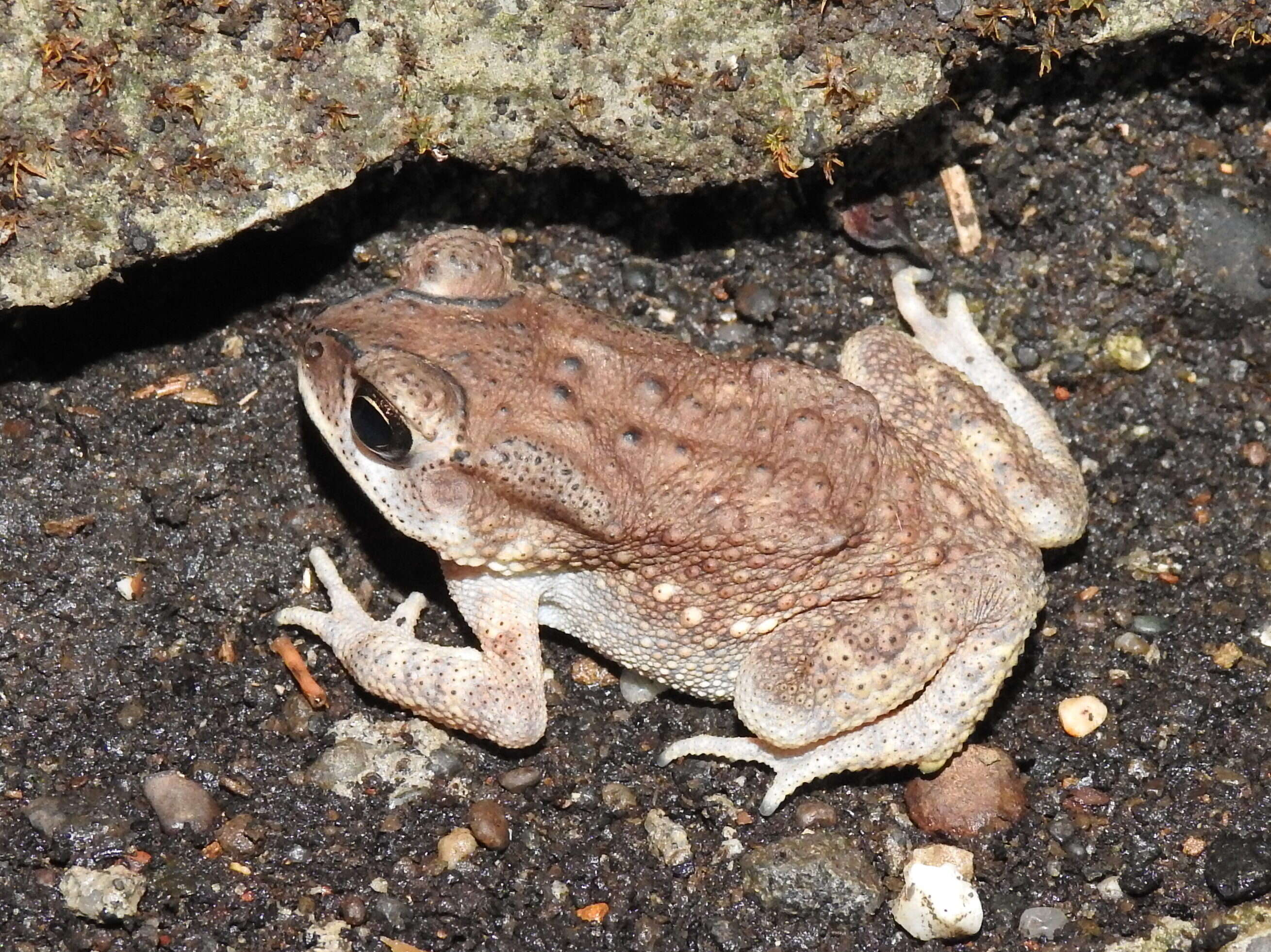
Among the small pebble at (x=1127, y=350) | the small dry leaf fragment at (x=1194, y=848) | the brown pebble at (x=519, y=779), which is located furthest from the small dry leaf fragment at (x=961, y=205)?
the brown pebble at (x=519, y=779)

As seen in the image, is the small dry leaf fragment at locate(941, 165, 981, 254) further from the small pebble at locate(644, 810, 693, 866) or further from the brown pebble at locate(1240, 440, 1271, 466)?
the small pebble at locate(644, 810, 693, 866)

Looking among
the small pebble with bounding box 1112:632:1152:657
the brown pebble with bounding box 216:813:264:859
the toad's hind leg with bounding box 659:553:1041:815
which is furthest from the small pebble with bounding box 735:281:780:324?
the brown pebble with bounding box 216:813:264:859

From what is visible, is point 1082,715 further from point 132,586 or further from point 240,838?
point 132,586

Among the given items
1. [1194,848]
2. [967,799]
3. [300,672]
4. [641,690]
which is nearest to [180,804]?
[300,672]

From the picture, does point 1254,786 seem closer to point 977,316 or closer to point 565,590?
point 977,316

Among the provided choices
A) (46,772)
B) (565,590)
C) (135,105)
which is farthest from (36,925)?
(135,105)

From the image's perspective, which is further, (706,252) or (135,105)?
(706,252)
